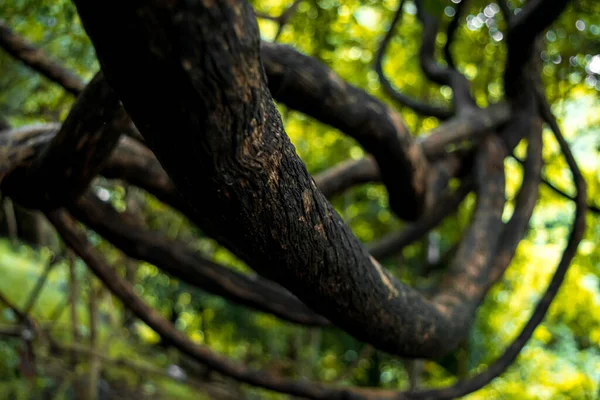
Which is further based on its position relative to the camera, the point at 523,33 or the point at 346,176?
the point at 346,176

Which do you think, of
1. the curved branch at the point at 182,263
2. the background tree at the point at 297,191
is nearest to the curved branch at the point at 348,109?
the background tree at the point at 297,191

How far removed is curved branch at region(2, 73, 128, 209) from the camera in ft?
4.13

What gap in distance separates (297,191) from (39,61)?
5.12 feet

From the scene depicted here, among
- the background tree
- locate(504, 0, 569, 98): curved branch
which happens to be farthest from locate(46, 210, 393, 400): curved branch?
locate(504, 0, 569, 98): curved branch

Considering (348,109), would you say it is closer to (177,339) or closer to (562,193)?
(177,339)

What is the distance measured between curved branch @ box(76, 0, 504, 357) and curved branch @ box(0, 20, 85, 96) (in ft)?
4.43

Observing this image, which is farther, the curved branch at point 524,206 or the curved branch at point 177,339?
the curved branch at point 524,206

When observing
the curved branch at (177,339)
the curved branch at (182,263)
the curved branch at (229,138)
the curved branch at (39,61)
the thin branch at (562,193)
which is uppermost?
the thin branch at (562,193)

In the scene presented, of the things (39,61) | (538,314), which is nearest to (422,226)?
(538,314)

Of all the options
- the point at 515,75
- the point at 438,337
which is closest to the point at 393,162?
the point at 438,337

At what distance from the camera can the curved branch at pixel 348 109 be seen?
1609 millimetres

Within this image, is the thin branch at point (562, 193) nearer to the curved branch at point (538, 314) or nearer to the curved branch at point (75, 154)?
the curved branch at point (538, 314)

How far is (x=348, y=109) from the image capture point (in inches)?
68.8

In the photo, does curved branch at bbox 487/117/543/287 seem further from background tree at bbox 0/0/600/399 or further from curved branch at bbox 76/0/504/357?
curved branch at bbox 76/0/504/357
